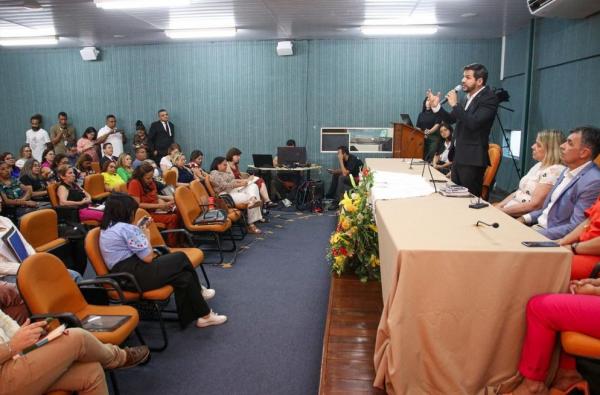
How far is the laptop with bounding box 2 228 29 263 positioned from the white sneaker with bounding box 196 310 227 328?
122 cm

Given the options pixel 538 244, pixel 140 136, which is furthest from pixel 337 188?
pixel 538 244

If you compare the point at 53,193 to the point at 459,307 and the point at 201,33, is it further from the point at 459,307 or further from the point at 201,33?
the point at 459,307

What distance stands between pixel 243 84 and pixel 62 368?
25.6ft

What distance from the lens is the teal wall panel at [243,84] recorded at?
873cm

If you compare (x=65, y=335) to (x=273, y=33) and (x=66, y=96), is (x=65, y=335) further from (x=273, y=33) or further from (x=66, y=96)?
(x=66, y=96)

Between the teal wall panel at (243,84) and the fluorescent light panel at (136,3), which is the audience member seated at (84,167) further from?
the teal wall panel at (243,84)

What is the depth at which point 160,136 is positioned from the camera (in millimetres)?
9109

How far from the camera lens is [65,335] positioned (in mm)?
1992

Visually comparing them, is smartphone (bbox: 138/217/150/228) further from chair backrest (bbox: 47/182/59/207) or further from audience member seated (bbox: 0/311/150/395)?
chair backrest (bbox: 47/182/59/207)

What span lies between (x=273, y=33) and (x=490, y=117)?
5.54 meters

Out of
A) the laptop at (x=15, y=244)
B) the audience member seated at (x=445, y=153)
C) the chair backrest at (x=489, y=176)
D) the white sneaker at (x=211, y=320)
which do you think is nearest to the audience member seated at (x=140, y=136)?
the audience member seated at (x=445, y=153)

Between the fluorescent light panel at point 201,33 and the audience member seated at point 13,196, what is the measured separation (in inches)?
138

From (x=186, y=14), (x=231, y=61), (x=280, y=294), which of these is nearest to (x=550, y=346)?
(x=280, y=294)

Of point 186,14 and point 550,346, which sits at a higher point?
point 186,14
